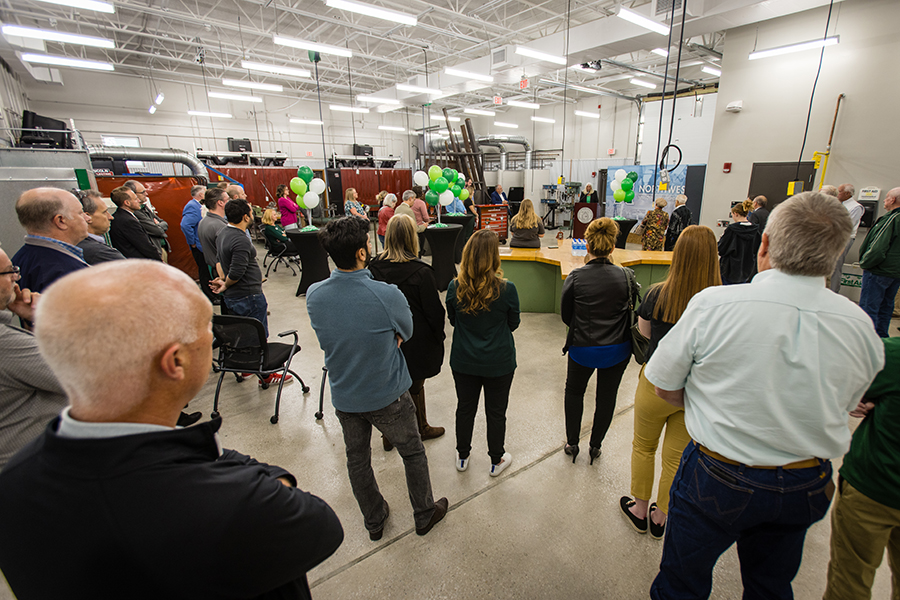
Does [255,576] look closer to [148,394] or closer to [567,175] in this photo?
[148,394]

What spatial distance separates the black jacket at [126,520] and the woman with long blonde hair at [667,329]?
1.68 m

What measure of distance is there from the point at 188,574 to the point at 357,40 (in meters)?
13.0

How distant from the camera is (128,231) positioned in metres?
3.65

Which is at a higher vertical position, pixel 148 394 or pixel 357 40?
pixel 357 40

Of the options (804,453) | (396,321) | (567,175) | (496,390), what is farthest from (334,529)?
(567,175)

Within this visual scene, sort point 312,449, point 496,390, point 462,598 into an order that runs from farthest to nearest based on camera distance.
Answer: point 312,449 < point 496,390 < point 462,598

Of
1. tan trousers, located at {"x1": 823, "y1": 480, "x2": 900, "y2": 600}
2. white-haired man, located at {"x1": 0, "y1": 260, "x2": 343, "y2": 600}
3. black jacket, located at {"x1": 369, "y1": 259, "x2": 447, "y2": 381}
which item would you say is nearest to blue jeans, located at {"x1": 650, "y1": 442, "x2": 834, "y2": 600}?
Answer: tan trousers, located at {"x1": 823, "y1": 480, "x2": 900, "y2": 600}

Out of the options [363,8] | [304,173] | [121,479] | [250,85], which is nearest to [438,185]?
[304,173]

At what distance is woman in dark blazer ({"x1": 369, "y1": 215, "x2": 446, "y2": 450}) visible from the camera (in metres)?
2.07

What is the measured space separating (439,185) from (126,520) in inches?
240

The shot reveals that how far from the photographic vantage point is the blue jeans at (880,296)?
3.80 metres

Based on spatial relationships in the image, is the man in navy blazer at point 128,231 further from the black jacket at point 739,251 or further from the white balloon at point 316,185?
the black jacket at point 739,251

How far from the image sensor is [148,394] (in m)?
0.62

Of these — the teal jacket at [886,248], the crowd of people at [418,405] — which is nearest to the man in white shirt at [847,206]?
the teal jacket at [886,248]
